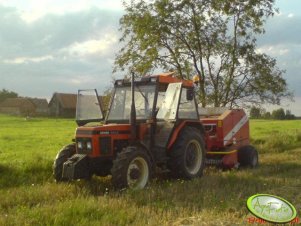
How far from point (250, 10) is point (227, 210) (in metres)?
13.5

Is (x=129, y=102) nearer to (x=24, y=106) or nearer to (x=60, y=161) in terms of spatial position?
(x=60, y=161)

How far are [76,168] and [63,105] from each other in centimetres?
6752

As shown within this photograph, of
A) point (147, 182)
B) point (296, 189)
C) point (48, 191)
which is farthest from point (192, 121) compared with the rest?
point (48, 191)

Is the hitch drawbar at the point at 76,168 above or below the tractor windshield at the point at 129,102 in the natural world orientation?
below

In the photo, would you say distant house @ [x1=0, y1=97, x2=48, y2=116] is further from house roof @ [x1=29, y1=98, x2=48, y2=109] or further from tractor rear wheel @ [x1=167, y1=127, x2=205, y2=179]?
tractor rear wheel @ [x1=167, y1=127, x2=205, y2=179]

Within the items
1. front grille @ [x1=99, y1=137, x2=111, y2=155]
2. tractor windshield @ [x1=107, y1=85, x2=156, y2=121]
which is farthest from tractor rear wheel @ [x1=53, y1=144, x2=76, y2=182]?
tractor windshield @ [x1=107, y1=85, x2=156, y2=121]

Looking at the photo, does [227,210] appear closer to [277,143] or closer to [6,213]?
[6,213]

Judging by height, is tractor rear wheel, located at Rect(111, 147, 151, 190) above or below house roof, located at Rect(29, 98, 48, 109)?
below

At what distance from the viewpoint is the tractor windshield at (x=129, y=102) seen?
10.0 m

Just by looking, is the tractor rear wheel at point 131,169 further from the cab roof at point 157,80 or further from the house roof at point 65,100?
the house roof at point 65,100

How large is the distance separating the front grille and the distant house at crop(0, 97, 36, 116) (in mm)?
72636

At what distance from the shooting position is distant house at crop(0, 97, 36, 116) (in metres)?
81.7

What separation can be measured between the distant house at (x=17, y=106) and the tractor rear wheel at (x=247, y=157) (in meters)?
70.1

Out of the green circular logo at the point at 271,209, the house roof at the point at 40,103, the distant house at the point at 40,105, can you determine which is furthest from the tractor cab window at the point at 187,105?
the house roof at the point at 40,103
